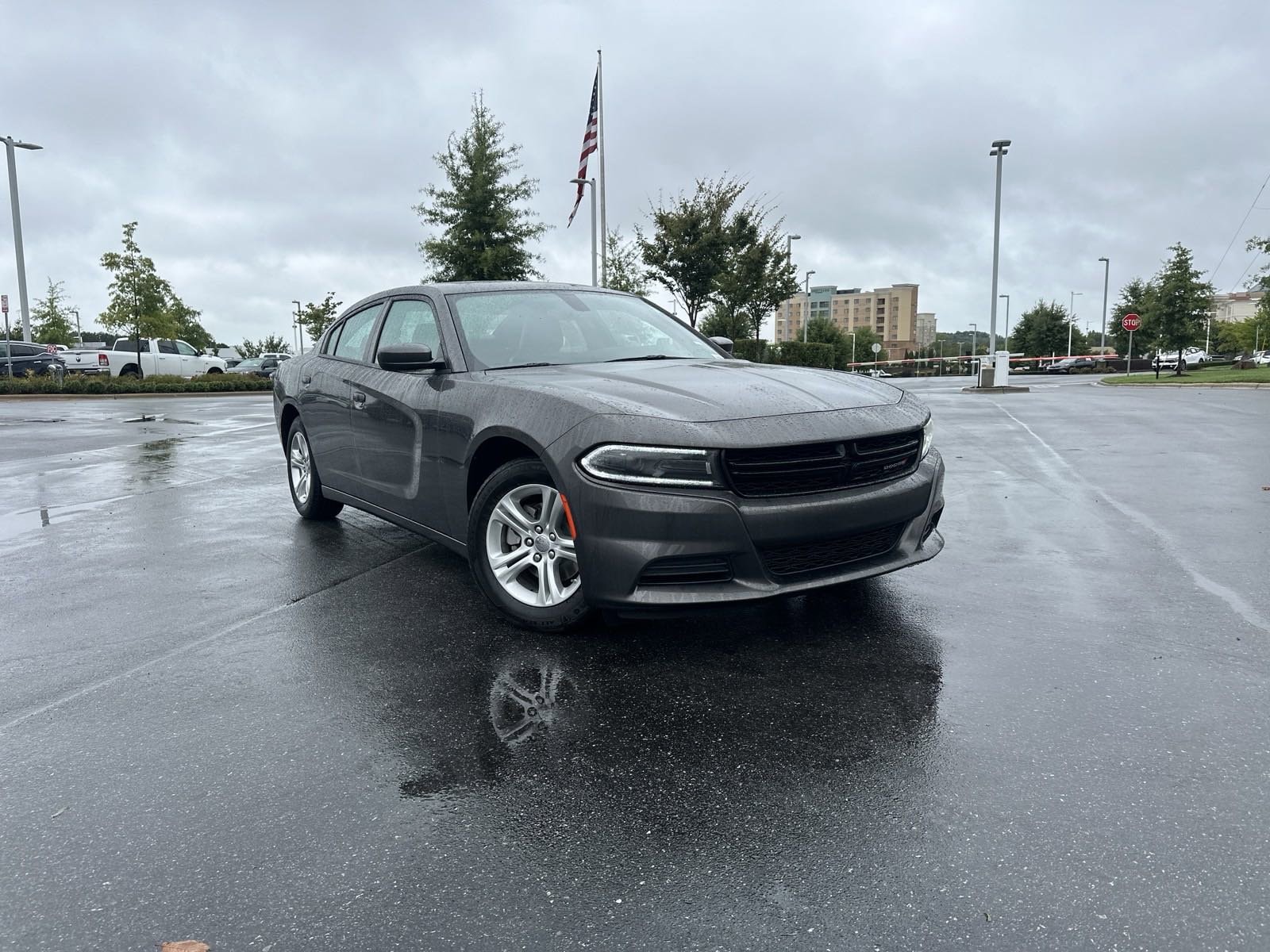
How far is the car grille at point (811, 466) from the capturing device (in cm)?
358

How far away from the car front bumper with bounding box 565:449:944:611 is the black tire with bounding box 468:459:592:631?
0.85 feet

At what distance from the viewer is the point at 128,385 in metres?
28.6

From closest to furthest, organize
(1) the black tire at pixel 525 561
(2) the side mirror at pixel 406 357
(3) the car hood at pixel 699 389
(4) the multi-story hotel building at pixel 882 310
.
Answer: (3) the car hood at pixel 699 389 → (1) the black tire at pixel 525 561 → (2) the side mirror at pixel 406 357 → (4) the multi-story hotel building at pixel 882 310

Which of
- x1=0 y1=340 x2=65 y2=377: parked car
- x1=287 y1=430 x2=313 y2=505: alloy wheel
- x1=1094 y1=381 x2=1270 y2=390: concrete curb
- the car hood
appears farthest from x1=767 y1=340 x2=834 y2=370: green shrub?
the car hood

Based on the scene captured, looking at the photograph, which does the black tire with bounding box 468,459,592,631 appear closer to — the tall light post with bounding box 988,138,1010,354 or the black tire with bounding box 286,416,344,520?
the black tire with bounding box 286,416,344,520

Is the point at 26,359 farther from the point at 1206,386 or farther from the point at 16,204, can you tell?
the point at 1206,386

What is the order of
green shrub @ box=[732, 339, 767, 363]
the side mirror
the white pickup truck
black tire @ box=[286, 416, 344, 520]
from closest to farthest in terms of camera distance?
1. the side mirror
2. black tire @ box=[286, 416, 344, 520]
3. green shrub @ box=[732, 339, 767, 363]
4. the white pickup truck

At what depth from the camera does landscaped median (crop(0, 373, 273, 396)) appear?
26.8 m

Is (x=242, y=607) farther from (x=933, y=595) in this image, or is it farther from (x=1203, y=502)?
(x=1203, y=502)

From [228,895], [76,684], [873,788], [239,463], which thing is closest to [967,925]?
[873,788]

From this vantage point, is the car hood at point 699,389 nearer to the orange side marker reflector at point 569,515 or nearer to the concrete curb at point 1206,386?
the orange side marker reflector at point 569,515

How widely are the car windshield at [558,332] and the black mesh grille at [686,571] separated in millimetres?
1575

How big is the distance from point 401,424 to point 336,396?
3.83 feet

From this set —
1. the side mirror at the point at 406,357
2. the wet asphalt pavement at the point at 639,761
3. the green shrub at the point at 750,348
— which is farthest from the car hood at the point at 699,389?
the green shrub at the point at 750,348
